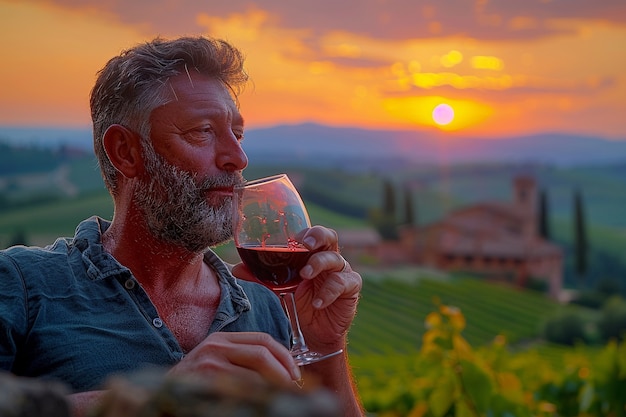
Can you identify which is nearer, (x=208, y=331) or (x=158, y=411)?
(x=158, y=411)

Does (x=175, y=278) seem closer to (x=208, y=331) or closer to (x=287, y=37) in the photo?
(x=208, y=331)

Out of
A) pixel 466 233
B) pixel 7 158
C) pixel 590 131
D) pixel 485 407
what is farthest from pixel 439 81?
pixel 485 407

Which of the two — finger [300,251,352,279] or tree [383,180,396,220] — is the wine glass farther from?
tree [383,180,396,220]

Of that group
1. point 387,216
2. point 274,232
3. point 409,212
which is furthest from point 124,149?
point 409,212

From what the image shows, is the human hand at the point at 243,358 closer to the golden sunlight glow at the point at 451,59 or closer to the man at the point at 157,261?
the man at the point at 157,261

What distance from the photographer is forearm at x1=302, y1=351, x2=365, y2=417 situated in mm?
1733

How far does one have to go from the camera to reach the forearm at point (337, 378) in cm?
173

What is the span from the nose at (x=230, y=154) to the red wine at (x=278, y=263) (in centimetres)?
32

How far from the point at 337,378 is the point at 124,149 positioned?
2.43 feet

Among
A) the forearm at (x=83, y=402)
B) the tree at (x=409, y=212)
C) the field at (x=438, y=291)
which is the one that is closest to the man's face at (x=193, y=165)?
the field at (x=438, y=291)

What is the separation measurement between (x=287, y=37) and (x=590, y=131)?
4930 cm

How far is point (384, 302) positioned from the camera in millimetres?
45812

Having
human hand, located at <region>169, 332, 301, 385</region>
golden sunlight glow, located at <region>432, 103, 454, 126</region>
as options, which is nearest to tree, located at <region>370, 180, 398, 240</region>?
golden sunlight glow, located at <region>432, 103, 454, 126</region>

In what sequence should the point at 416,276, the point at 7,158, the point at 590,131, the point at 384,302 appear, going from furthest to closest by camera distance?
the point at 590,131 < the point at 416,276 < the point at 384,302 < the point at 7,158
